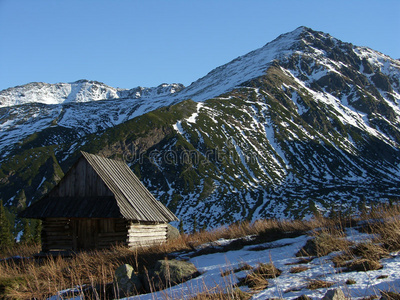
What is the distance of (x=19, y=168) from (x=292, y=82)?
12985 centimetres

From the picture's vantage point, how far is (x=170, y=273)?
828 cm

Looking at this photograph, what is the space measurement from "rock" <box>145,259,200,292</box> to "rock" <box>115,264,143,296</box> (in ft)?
0.77

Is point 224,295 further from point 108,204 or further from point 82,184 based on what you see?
point 82,184

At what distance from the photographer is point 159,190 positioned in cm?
9569

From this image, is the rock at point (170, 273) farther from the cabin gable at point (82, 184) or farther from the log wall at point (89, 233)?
the cabin gable at point (82, 184)

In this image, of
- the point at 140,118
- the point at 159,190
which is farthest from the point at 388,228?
the point at 140,118

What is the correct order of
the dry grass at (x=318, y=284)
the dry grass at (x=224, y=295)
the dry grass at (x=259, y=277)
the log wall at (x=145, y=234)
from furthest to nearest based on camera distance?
the log wall at (x=145, y=234) → the dry grass at (x=259, y=277) → the dry grass at (x=318, y=284) → the dry grass at (x=224, y=295)

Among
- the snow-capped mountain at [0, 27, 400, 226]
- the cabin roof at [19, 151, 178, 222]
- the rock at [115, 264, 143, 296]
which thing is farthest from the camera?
the snow-capped mountain at [0, 27, 400, 226]

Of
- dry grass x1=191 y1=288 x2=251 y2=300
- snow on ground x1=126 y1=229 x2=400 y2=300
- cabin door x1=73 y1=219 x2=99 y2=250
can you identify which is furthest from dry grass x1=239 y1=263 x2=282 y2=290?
cabin door x1=73 y1=219 x2=99 y2=250

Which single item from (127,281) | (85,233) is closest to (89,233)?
(85,233)

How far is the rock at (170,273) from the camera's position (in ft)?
26.7

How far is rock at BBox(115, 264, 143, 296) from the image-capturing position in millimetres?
8000

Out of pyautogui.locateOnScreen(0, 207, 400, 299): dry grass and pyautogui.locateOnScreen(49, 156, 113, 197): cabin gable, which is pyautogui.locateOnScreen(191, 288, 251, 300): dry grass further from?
pyautogui.locateOnScreen(49, 156, 113, 197): cabin gable

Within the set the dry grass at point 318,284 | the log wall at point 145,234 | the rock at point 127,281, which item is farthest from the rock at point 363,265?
the log wall at point 145,234
